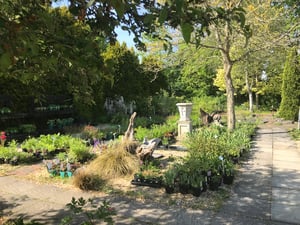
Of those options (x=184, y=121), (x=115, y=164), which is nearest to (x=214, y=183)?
(x=115, y=164)

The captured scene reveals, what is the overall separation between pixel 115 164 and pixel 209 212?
8.16 ft

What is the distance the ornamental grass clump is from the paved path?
91cm

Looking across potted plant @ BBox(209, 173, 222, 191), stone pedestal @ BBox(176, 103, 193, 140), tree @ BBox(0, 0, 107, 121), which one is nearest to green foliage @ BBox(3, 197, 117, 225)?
tree @ BBox(0, 0, 107, 121)

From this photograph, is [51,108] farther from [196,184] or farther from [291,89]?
[291,89]

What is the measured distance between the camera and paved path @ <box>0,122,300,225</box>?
421cm

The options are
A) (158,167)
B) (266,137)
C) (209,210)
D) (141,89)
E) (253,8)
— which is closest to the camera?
(209,210)

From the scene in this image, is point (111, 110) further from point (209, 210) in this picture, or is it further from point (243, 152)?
point (209, 210)

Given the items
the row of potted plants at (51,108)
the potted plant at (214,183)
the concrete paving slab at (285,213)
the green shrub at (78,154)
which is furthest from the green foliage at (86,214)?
the row of potted plants at (51,108)

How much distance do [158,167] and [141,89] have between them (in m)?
10.0

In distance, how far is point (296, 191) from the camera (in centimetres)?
534

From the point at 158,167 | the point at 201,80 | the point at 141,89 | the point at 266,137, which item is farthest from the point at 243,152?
the point at 201,80

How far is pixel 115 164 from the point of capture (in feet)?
20.7

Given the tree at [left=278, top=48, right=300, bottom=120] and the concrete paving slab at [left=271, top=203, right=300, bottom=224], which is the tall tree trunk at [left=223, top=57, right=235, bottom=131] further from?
the concrete paving slab at [left=271, top=203, right=300, bottom=224]

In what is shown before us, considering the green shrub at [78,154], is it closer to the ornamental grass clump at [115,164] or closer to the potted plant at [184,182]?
the ornamental grass clump at [115,164]
